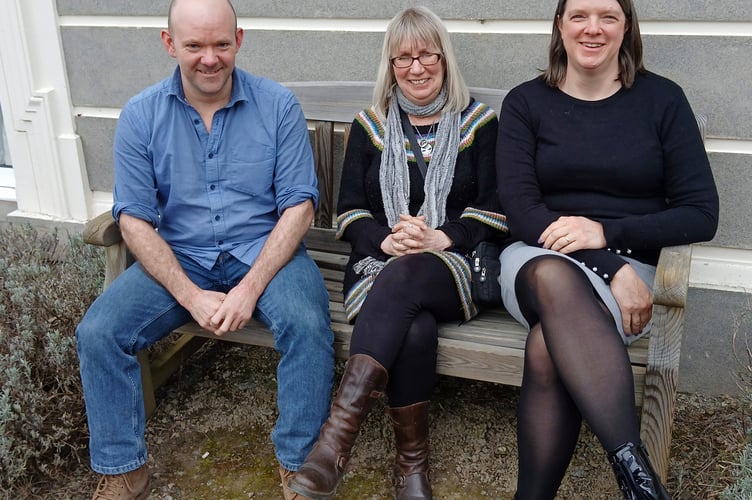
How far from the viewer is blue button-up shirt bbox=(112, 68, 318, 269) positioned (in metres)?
2.45

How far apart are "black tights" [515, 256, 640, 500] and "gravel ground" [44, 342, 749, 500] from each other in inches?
19.8

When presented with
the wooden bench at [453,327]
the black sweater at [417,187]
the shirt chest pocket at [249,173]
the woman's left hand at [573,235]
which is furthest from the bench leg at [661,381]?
the shirt chest pocket at [249,173]

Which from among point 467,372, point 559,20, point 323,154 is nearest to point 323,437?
point 467,372

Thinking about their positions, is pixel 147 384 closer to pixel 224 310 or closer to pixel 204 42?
pixel 224 310

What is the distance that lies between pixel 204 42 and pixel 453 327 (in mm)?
1269

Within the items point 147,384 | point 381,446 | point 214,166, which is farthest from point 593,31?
point 147,384

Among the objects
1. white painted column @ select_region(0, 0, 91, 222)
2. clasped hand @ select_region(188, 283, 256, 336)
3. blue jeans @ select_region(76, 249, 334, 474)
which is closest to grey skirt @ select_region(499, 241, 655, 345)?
blue jeans @ select_region(76, 249, 334, 474)

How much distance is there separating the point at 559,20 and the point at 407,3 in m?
0.80

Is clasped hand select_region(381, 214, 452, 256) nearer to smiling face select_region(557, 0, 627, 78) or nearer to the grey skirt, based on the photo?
the grey skirt

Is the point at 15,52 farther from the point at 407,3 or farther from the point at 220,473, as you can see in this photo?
the point at 220,473

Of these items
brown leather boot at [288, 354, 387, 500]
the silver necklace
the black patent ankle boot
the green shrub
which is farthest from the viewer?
the silver necklace

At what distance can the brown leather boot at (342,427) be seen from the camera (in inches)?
81.0

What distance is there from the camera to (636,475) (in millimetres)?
1823

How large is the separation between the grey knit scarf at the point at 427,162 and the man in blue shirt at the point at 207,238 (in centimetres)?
30
